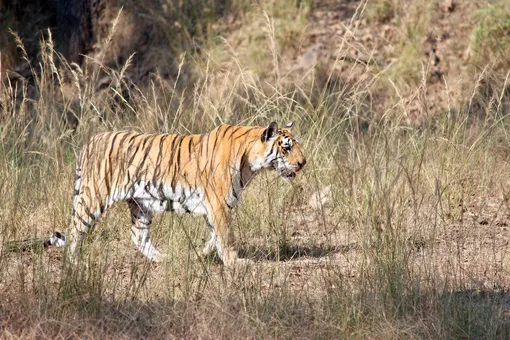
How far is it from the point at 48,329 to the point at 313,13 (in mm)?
8351

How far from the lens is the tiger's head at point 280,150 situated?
6227 millimetres

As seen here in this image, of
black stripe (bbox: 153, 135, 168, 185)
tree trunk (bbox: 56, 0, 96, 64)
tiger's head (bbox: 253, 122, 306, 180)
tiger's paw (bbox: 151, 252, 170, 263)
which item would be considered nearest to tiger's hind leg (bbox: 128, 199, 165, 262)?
black stripe (bbox: 153, 135, 168, 185)

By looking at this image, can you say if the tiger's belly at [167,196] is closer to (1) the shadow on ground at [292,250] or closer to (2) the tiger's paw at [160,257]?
(1) the shadow on ground at [292,250]

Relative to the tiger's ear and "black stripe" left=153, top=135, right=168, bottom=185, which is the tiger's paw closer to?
"black stripe" left=153, top=135, right=168, bottom=185

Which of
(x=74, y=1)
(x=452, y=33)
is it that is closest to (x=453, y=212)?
(x=452, y=33)

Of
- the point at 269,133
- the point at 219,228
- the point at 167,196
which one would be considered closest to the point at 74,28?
the point at 167,196

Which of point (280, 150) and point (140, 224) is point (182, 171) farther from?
point (280, 150)

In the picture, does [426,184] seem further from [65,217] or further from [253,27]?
[253,27]

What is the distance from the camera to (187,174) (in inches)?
249

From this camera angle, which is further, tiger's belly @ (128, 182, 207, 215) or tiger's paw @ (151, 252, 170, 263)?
tiger's belly @ (128, 182, 207, 215)

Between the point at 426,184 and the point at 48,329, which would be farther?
the point at 426,184

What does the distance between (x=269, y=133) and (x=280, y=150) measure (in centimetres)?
14

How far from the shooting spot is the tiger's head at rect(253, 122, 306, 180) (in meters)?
6.23

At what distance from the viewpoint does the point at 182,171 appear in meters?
6.33
